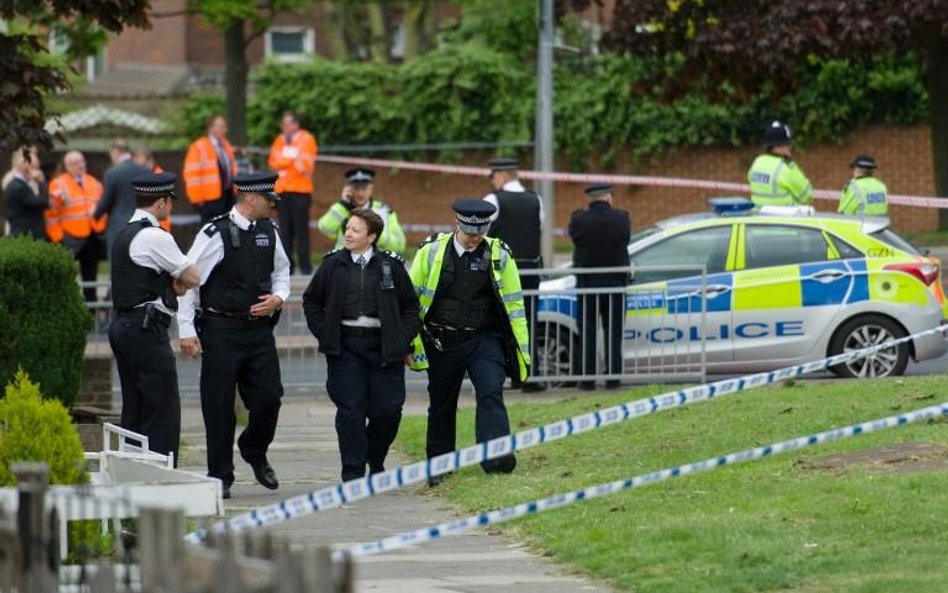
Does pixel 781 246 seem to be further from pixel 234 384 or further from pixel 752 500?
pixel 752 500

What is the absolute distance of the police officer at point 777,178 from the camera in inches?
776

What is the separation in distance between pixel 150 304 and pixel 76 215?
36.3 feet

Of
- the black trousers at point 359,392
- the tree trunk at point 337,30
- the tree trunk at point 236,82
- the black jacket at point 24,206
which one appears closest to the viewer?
the black trousers at point 359,392

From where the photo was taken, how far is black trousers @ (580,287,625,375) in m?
Result: 18.0

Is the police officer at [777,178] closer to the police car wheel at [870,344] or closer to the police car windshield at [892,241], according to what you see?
the police car windshield at [892,241]

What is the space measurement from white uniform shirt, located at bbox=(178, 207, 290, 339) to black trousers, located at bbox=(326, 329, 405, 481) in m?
0.48

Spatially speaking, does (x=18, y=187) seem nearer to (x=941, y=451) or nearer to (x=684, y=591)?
(x=941, y=451)

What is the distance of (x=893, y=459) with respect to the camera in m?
11.4

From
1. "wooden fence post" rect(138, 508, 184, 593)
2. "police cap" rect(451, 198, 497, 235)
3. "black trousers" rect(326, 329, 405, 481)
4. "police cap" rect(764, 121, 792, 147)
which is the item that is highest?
"police cap" rect(764, 121, 792, 147)

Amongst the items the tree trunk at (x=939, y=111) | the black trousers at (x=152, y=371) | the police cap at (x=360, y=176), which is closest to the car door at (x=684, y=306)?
the police cap at (x=360, y=176)

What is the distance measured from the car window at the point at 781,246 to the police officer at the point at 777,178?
5.57 ft

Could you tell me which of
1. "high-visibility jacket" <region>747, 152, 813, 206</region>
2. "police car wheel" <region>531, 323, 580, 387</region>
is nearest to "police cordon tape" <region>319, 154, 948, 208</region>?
"high-visibility jacket" <region>747, 152, 813, 206</region>

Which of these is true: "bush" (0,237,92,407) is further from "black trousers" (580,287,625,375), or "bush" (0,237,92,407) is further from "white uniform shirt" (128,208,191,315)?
"black trousers" (580,287,625,375)

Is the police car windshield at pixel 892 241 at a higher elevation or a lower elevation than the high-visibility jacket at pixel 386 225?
lower
